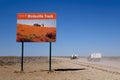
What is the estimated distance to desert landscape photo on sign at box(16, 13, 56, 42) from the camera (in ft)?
109

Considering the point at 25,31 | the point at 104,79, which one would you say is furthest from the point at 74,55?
the point at 104,79

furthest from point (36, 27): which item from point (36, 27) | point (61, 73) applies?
point (61, 73)

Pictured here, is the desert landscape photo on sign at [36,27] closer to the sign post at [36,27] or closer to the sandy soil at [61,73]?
the sign post at [36,27]

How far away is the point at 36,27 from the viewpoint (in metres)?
33.8

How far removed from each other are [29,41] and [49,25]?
109 inches

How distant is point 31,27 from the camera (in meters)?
33.8

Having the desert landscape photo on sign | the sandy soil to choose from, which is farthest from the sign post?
the sandy soil

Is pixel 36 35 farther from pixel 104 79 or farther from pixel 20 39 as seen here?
pixel 104 79

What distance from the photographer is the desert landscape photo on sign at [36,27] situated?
3338cm

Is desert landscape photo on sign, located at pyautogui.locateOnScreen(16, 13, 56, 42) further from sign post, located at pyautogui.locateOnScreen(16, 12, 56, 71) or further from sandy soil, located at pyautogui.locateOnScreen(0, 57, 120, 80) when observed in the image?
sandy soil, located at pyautogui.locateOnScreen(0, 57, 120, 80)

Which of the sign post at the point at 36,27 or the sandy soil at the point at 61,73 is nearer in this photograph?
the sandy soil at the point at 61,73

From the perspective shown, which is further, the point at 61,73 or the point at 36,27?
the point at 36,27

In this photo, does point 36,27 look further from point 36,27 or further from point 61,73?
point 61,73

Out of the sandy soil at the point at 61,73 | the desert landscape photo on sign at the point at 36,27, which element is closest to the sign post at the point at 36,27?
the desert landscape photo on sign at the point at 36,27
